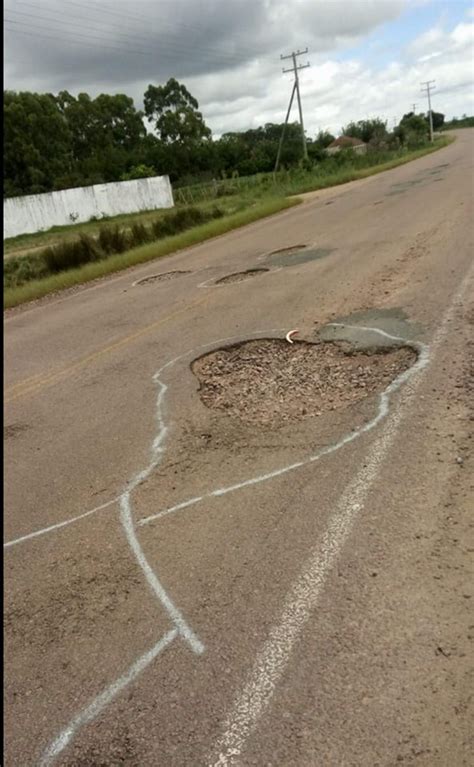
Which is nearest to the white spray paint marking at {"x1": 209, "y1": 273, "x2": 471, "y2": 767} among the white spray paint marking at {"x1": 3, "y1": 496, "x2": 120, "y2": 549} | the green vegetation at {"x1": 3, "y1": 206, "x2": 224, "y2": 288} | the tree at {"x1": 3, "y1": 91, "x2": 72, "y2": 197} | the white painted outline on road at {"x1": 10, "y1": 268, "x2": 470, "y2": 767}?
the white painted outline on road at {"x1": 10, "y1": 268, "x2": 470, "y2": 767}

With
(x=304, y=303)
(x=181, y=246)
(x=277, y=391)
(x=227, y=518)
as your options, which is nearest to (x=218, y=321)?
(x=304, y=303)

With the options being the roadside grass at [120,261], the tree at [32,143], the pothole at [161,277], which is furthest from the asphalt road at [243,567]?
the tree at [32,143]

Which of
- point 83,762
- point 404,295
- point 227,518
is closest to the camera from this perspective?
point 83,762

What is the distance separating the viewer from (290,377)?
5668 millimetres

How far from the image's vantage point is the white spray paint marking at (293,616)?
2.26 m

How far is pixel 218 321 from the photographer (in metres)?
8.12

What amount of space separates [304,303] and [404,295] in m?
1.30

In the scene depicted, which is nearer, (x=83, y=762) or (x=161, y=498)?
(x=83, y=762)

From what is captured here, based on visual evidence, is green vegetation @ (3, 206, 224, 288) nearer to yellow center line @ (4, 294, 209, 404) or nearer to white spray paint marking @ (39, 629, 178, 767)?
yellow center line @ (4, 294, 209, 404)

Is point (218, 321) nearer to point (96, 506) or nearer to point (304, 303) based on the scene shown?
point (304, 303)

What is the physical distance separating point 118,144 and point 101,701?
79368mm

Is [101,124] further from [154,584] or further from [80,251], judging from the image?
[154,584]

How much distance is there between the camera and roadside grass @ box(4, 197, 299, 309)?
14.8 meters

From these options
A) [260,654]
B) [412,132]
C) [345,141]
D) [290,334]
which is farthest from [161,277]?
[345,141]
